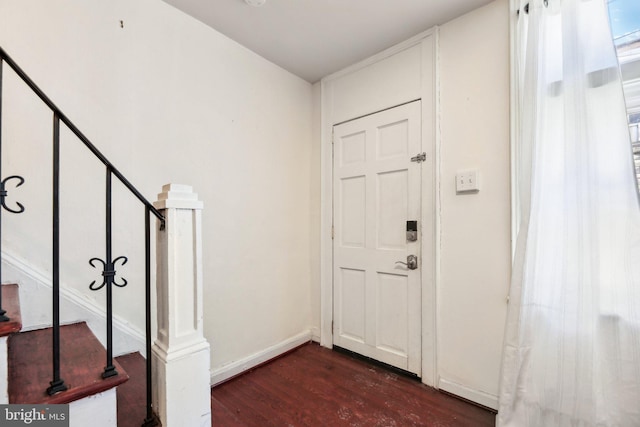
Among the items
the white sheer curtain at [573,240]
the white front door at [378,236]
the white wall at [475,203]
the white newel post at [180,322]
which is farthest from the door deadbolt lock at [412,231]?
the white newel post at [180,322]

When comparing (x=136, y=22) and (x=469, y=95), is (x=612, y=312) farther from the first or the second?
(x=136, y=22)

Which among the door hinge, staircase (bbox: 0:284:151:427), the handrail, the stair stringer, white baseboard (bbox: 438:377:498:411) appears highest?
the door hinge

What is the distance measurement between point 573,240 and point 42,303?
101 inches

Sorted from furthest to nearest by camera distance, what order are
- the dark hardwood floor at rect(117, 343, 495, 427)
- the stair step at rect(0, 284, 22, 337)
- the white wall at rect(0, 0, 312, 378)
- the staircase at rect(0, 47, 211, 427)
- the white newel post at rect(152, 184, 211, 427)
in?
1. the dark hardwood floor at rect(117, 343, 495, 427)
2. the white wall at rect(0, 0, 312, 378)
3. the white newel post at rect(152, 184, 211, 427)
4. the staircase at rect(0, 47, 211, 427)
5. the stair step at rect(0, 284, 22, 337)

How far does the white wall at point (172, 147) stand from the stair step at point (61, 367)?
286 millimetres

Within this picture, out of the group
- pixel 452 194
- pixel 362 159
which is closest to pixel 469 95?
pixel 452 194

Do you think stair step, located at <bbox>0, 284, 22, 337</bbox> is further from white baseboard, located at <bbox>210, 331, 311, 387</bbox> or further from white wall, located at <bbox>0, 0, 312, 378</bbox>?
white baseboard, located at <bbox>210, 331, 311, 387</bbox>

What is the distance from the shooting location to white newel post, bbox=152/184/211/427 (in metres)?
1.07

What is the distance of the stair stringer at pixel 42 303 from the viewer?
4.41 feet

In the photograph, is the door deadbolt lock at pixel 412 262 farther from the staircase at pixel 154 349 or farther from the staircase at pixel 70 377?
the staircase at pixel 70 377

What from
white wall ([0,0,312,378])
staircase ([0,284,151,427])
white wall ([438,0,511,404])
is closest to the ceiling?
white wall ([0,0,312,378])

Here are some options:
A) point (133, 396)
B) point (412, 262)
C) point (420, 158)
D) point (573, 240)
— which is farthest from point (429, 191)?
point (133, 396)

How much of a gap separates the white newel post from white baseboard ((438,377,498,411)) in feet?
5.15

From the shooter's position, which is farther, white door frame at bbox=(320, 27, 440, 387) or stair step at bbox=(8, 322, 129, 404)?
white door frame at bbox=(320, 27, 440, 387)
